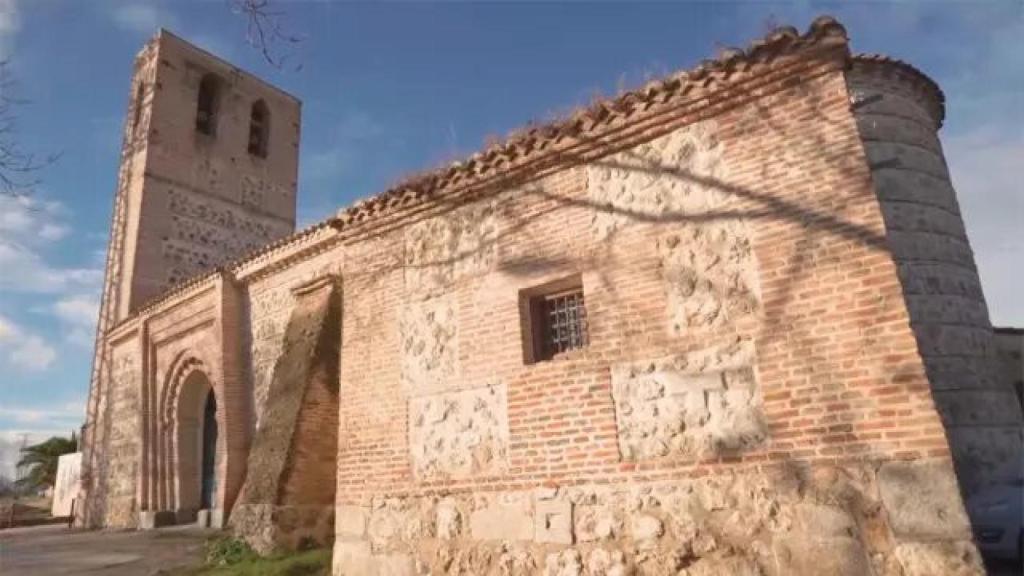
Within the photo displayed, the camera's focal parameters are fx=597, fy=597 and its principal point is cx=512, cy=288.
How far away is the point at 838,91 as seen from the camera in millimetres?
4191

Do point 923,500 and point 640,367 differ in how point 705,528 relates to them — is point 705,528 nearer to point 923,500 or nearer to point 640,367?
point 640,367

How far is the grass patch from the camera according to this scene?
20.5 ft

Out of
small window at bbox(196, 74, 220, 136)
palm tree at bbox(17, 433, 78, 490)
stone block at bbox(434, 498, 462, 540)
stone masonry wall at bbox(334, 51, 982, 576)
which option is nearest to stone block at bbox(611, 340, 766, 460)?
stone masonry wall at bbox(334, 51, 982, 576)

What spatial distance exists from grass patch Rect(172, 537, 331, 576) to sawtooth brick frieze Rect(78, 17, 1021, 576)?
0.21m

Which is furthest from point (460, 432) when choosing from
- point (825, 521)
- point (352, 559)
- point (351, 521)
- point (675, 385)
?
point (825, 521)

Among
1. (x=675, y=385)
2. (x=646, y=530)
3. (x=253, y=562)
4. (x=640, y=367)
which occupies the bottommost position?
(x=253, y=562)

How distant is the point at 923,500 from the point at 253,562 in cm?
648

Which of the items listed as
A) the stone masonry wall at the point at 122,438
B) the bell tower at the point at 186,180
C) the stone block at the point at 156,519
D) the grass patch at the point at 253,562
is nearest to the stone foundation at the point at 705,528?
the grass patch at the point at 253,562

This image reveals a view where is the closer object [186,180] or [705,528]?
[705,528]

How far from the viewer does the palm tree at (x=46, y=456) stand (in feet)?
91.0

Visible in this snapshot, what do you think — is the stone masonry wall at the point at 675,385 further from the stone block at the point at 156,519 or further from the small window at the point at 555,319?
the stone block at the point at 156,519

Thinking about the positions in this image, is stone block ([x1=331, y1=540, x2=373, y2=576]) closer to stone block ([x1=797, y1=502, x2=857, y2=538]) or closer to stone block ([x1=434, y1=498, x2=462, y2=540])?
stone block ([x1=434, y1=498, x2=462, y2=540])

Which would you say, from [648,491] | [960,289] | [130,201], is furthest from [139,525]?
[960,289]

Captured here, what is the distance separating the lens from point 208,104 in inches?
738
